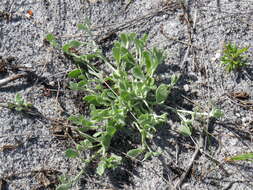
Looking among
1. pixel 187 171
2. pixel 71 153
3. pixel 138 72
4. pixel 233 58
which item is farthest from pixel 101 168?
pixel 233 58

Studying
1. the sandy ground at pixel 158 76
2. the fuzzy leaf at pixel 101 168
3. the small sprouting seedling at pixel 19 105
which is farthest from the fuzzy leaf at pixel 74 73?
the fuzzy leaf at pixel 101 168

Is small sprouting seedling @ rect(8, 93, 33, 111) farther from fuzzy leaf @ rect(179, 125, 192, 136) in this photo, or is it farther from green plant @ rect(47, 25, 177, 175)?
fuzzy leaf @ rect(179, 125, 192, 136)

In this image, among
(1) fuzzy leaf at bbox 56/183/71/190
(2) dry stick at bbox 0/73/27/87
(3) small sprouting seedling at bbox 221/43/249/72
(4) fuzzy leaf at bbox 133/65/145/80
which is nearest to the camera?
(1) fuzzy leaf at bbox 56/183/71/190

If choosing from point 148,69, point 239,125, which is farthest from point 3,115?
point 239,125

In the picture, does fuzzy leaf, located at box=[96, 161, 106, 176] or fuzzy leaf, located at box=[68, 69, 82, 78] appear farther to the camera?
fuzzy leaf, located at box=[68, 69, 82, 78]

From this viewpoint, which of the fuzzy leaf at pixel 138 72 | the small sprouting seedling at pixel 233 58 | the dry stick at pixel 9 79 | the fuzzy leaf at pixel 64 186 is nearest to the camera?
the fuzzy leaf at pixel 64 186

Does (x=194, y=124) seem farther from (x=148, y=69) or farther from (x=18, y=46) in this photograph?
(x=18, y=46)

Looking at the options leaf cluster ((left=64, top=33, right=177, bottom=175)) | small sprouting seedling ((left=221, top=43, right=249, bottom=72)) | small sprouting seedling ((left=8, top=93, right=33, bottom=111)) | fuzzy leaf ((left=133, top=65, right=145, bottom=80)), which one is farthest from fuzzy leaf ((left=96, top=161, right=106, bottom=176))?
small sprouting seedling ((left=221, top=43, right=249, bottom=72))

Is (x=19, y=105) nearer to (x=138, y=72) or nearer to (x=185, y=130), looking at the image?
(x=138, y=72)

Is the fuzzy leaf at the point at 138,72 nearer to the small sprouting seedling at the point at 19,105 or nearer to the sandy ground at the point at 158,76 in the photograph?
the sandy ground at the point at 158,76
